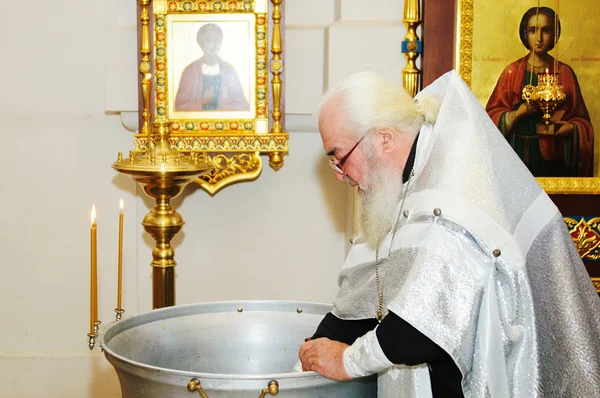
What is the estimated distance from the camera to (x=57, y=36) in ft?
11.4

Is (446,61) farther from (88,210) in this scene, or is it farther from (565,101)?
(88,210)

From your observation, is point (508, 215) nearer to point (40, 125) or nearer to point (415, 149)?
point (415, 149)

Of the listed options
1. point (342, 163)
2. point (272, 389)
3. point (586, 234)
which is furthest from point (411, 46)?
point (272, 389)

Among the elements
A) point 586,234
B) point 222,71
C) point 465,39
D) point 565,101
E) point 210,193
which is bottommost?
point 586,234

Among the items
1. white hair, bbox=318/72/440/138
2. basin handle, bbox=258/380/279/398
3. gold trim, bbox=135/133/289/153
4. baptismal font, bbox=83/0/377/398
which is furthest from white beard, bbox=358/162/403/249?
gold trim, bbox=135/133/289/153

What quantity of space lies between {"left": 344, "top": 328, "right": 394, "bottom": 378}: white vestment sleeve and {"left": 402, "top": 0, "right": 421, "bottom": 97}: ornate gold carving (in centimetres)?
160

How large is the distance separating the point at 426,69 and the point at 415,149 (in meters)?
1.26

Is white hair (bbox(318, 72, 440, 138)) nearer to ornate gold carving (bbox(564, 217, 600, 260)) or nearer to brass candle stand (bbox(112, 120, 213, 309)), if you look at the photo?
brass candle stand (bbox(112, 120, 213, 309))

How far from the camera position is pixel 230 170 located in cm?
340

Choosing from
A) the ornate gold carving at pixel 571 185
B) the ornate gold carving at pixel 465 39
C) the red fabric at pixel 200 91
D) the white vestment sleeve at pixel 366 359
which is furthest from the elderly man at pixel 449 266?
the red fabric at pixel 200 91

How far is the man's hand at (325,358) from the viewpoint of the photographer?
1.82 m

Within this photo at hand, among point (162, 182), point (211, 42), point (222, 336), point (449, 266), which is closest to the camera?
point (449, 266)

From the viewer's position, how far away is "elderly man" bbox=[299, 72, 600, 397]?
1807 mm

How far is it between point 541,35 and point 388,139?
137 centimetres
